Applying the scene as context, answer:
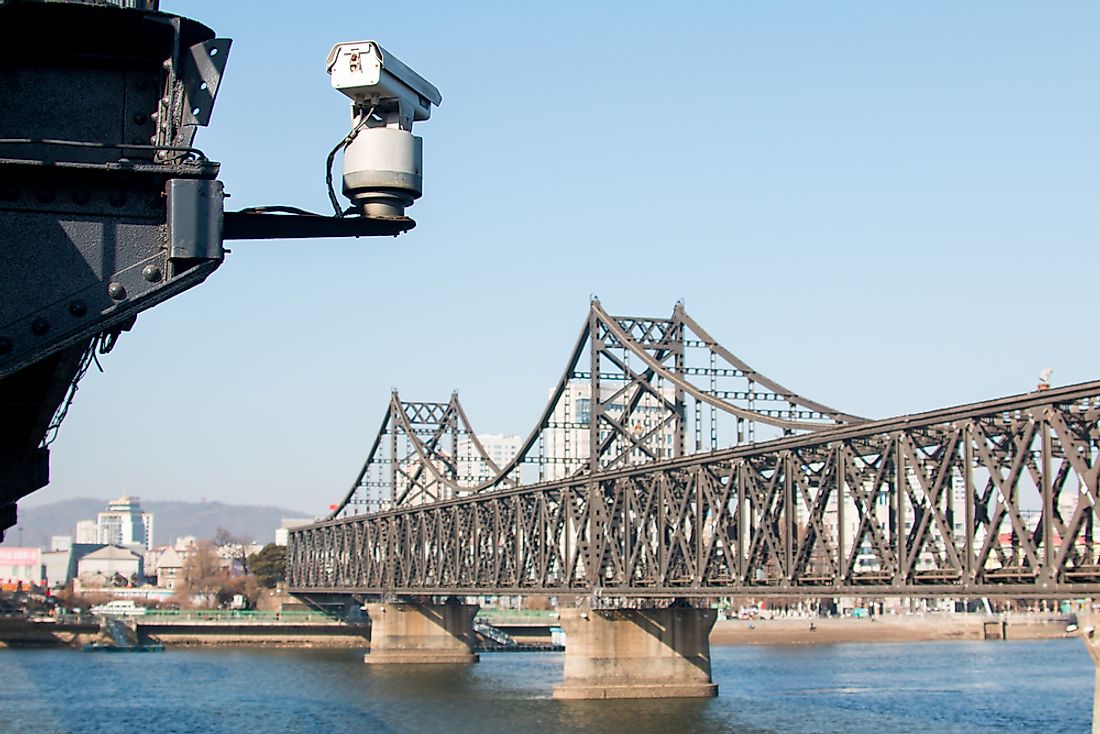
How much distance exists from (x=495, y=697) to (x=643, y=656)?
10.1 meters

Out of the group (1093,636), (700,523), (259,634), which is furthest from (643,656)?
(259,634)

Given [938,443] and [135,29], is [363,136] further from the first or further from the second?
[938,443]

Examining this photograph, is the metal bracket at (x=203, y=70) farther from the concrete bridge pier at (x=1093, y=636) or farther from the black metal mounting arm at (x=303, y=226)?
the concrete bridge pier at (x=1093, y=636)

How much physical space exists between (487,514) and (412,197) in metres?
104

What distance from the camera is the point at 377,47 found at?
11.1 m

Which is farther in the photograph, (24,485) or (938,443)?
(938,443)

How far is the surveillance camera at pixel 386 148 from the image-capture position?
11555mm

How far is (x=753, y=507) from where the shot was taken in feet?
239

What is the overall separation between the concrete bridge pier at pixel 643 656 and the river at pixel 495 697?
1.60m

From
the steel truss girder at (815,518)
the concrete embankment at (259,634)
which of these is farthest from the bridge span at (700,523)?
the concrete embankment at (259,634)

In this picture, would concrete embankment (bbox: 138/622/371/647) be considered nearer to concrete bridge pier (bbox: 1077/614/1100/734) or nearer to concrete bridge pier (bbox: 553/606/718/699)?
concrete bridge pier (bbox: 553/606/718/699)

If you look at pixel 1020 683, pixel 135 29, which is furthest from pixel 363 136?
pixel 1020 683

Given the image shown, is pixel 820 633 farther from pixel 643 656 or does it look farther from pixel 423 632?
pixel 643 656

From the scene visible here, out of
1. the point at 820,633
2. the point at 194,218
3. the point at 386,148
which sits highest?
the point at 386,148
